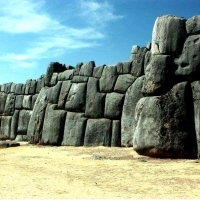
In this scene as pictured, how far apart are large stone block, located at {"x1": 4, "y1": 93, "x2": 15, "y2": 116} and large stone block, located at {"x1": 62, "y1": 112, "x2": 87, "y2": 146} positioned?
6240 millimetres

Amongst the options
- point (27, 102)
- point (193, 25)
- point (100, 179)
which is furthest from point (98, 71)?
point (100, 179)

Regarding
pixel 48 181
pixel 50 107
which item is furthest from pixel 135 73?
pixel 48 181

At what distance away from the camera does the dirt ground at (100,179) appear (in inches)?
186

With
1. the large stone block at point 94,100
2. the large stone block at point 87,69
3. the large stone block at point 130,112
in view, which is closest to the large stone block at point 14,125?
the large stone block at point 87,69

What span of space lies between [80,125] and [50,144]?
1.63 meters

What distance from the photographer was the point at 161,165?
24.0 feet

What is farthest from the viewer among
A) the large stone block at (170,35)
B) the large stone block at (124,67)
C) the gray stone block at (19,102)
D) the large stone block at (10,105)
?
the large stone block at (10,105)

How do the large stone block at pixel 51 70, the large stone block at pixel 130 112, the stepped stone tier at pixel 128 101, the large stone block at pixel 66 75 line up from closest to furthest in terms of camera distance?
the stepped stone tier at pixel 128 101
the large stone block at pixel 130 112
the large stone block at pixel 66 75
the large stone block at pixel 51 70

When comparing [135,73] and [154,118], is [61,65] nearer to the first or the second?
[135,73]

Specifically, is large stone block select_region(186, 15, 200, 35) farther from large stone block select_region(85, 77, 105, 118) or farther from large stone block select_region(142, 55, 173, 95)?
large stone block select_region(85, 77, 105, 118)

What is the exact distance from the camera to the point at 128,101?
1147 centimetres

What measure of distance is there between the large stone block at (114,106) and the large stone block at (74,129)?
104 cm

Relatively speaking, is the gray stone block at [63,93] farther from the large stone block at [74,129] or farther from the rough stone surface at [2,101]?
the rough stone surface at [2,101]

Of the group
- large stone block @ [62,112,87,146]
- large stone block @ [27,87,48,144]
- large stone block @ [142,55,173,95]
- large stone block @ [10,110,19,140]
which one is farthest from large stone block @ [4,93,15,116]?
large stone block @ [142,55,173,95]
